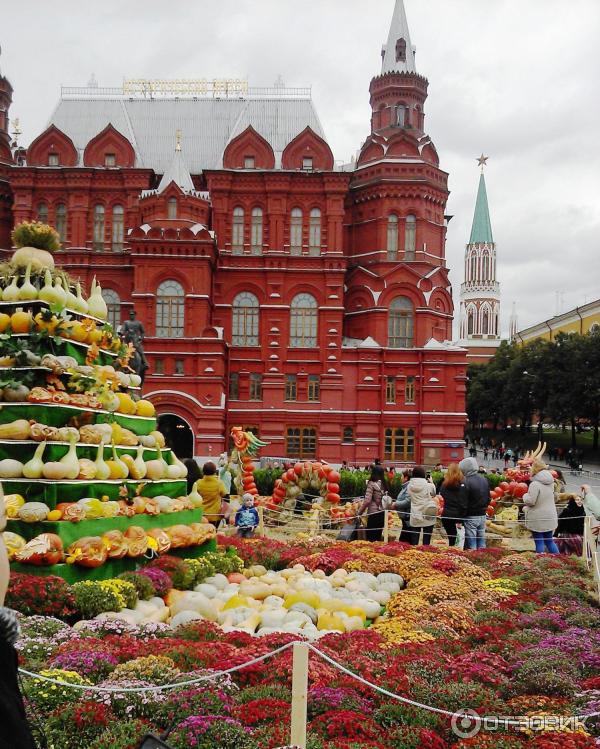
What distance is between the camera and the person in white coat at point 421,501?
43.7ft

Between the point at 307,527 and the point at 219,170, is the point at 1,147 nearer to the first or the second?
the point at 219,170

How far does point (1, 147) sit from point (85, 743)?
39.4m

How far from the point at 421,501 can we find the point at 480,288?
10990 centimetres

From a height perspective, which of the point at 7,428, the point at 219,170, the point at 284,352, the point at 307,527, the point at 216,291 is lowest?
the point at 307,527

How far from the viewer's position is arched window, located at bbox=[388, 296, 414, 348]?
38.0m

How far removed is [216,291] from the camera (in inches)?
1491

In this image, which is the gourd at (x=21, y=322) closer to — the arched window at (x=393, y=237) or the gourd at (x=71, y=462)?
the gourd at (x=71, y=462)

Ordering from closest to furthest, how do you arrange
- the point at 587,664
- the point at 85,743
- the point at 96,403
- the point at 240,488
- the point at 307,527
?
the point at 85,743, the point at 587,664, the point at 96,403, the point at 307,527, the point at 240,488

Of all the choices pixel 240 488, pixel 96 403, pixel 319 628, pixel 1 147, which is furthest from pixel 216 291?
pixel 319 628

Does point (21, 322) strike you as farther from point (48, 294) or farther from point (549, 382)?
point (549, 382)

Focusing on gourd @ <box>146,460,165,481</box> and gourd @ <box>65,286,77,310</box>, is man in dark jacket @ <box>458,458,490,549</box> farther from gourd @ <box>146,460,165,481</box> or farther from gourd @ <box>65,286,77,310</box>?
gourd @ <box>65,286,77,310</box>

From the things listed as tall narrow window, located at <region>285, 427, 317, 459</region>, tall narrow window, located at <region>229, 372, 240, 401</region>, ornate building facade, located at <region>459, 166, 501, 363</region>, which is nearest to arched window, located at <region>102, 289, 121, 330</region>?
tall narrow window, located at <region>229, 372, 240, 401</region>

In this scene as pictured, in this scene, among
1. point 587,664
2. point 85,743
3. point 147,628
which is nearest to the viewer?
point 85,743

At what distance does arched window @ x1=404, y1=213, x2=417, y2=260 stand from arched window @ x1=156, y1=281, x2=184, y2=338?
11956mm
